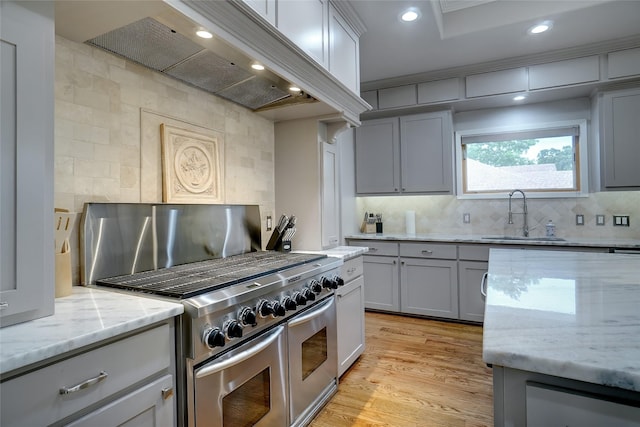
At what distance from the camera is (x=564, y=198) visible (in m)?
3.66

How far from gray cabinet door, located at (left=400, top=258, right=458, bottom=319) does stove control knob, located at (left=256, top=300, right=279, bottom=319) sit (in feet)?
8.30

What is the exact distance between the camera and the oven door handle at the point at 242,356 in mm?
1257

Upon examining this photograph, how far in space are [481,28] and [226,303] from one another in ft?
9.80

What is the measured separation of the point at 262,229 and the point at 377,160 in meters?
2.08

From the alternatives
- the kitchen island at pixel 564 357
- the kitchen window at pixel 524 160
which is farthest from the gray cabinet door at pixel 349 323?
the kitchen window at pixel 524 160

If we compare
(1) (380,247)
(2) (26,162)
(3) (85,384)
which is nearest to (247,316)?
(3) (85,384)

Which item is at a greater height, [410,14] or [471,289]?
[410,14]

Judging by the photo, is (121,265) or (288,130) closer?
(121,265)

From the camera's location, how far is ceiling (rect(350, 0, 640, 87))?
2.54 metres

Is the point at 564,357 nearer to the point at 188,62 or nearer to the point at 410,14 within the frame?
the point at 188,62

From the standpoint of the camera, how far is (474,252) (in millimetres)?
3492

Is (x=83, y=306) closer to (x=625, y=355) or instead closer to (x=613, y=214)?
(x=625, y=355)

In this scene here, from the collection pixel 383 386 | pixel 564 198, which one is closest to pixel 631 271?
pixel 383 386

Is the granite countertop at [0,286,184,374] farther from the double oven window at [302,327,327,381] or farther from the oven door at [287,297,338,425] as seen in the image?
the double oven window at [302,327,327,381]
